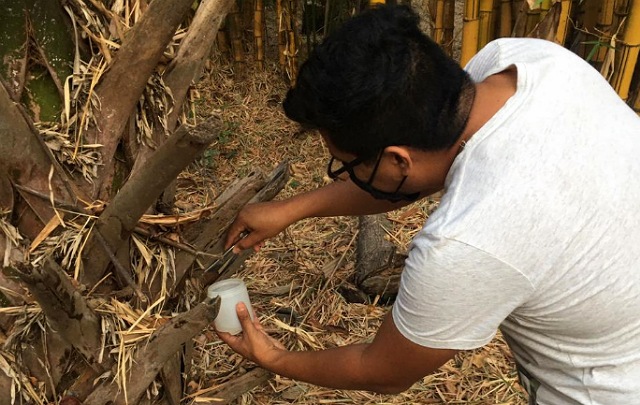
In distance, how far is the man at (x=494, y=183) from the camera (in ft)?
3.52

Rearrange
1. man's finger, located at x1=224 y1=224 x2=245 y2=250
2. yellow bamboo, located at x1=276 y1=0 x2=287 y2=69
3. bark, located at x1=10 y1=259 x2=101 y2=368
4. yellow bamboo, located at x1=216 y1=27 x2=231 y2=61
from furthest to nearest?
1. yellow bamboo, located at x1=216 y1=27 x2=231 y2=61
2. yellow bamboo, located at x1=276 y1=0 x2=287 y2=69
3. man's finger, located at x1=224 y1=224 x2=245 y2=250
4. bark, located at x1=10 y1=259 x2=101 y2=368

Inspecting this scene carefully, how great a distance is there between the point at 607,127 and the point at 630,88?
2206 mm

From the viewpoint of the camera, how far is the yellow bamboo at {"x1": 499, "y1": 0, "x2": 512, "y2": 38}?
3.23 meters

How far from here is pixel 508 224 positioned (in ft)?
3.45

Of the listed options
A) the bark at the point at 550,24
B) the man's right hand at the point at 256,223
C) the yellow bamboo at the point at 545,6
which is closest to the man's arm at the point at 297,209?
the man's right hand at the point at 256,223

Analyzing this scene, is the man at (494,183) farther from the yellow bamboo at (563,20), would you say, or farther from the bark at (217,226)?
the yellow bamboo at (563,20)

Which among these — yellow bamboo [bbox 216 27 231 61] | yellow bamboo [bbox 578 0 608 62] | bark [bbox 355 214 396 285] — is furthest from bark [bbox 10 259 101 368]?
yellow bamboo [bbox 216 27 231 61]

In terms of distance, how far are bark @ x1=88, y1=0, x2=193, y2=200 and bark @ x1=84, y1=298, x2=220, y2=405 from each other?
1.00 ft

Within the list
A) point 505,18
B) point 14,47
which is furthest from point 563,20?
point 14,47

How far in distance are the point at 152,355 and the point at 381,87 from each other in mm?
714

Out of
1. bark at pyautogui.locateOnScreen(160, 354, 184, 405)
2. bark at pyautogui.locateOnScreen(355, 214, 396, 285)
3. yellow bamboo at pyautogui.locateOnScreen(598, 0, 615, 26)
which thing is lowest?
bark at pyautogui.locateOnScreen(355, 214, 396, 285)

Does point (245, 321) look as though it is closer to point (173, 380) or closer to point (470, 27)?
point (173, 380)

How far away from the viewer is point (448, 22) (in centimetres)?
362

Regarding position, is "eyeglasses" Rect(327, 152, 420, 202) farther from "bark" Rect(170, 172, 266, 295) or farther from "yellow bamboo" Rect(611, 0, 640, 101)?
"yellow bamboo" Rect(611, 0, 640, 101)
